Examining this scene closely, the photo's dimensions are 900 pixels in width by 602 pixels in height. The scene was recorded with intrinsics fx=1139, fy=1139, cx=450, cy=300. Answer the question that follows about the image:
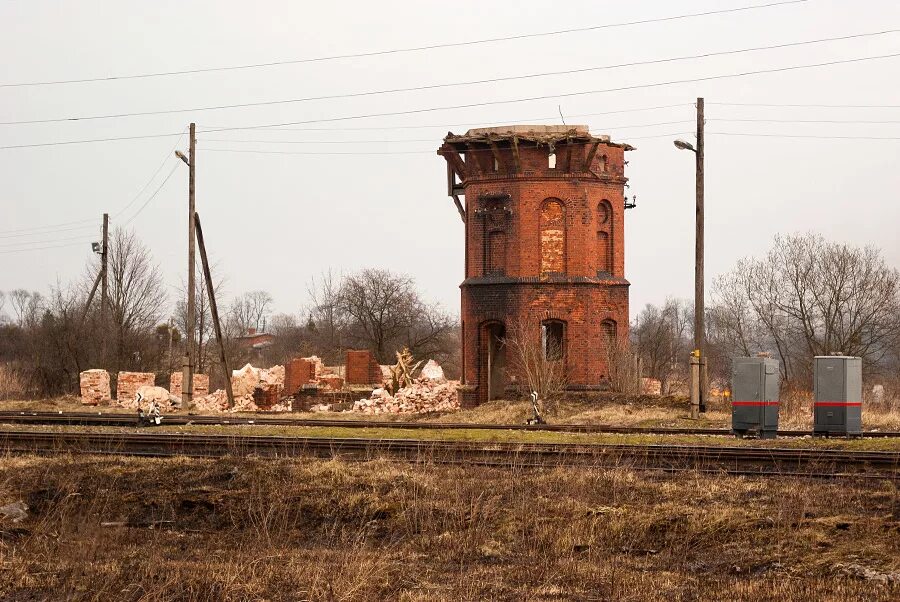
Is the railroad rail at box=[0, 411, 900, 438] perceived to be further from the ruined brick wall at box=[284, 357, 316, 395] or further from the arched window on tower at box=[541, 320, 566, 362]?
the ruined brick wall at box=[284, 357, 316, 395]

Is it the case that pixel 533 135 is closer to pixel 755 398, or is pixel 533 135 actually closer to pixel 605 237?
pixel 605 237

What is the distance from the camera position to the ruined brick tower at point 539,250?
34219 mm

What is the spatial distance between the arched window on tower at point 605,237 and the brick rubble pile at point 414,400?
6.08 m

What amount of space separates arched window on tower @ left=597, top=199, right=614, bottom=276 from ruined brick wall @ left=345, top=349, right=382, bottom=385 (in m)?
12.8

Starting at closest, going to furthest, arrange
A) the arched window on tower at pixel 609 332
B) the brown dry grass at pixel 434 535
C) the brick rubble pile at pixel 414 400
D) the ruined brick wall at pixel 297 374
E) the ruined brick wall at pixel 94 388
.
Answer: the brown dry grass at pixel 434 535
the arched window on tower at pixel 609 332
the brick rubble pile at pixel 414 400
the ruined brick wall at pixel 94 388
the ruined brick wall at pixel 297 374

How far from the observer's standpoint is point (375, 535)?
12.1 metres

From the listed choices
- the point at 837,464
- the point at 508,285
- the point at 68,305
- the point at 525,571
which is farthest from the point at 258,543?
the point at 68,305

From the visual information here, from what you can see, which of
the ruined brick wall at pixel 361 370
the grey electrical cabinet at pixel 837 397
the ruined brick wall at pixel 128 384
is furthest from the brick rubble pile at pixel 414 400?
the grey electrical cabinet at pixel 837 397

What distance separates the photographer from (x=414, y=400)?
36.0 metres

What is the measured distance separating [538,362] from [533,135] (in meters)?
7.00

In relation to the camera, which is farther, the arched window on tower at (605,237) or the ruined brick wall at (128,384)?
the ruined brick wall at (128,384)

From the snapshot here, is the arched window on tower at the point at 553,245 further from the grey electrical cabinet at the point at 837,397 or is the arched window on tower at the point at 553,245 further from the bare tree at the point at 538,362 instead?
the grey electrical cabinet at the point at 837,397

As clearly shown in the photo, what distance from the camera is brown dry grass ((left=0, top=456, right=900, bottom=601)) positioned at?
9.33 m

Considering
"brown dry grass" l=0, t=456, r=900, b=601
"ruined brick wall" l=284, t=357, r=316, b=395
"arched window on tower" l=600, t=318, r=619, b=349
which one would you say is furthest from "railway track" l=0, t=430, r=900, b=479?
"ruined brick wall" l=284, t=357, r=316, b=395
